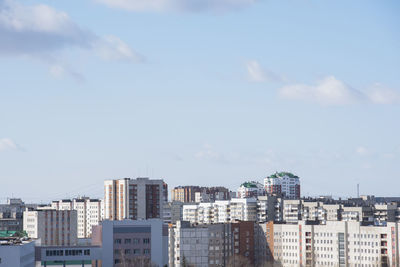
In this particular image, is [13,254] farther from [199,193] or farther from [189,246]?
[199,193]

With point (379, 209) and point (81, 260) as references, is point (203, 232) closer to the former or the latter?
point (81, 260)

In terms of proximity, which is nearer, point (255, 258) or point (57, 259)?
point (57, 259)

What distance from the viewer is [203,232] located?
86750 mm

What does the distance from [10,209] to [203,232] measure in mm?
74220

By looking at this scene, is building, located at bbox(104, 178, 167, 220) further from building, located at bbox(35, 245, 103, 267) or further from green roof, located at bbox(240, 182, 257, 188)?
green roof, located at bbox(240, 182, 257, 188)

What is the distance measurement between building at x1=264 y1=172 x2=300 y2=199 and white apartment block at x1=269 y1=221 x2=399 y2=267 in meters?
78.3

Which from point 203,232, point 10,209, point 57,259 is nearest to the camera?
point 57,259

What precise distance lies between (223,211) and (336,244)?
43088mm

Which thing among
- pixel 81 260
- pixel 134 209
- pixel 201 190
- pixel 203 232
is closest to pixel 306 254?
pixel 203 232

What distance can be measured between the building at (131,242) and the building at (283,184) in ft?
320

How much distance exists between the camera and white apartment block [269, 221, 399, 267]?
284 ft

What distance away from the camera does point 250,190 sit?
171 meters

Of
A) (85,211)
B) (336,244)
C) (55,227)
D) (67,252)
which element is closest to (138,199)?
(55,227)

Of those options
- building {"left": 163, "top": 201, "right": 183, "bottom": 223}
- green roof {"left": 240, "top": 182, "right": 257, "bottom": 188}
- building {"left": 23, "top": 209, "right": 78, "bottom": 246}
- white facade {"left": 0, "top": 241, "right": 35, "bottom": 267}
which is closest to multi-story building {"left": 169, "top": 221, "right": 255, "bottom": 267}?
building {"left": 23, "top": 209, "right": 78, "bottom": 246}
